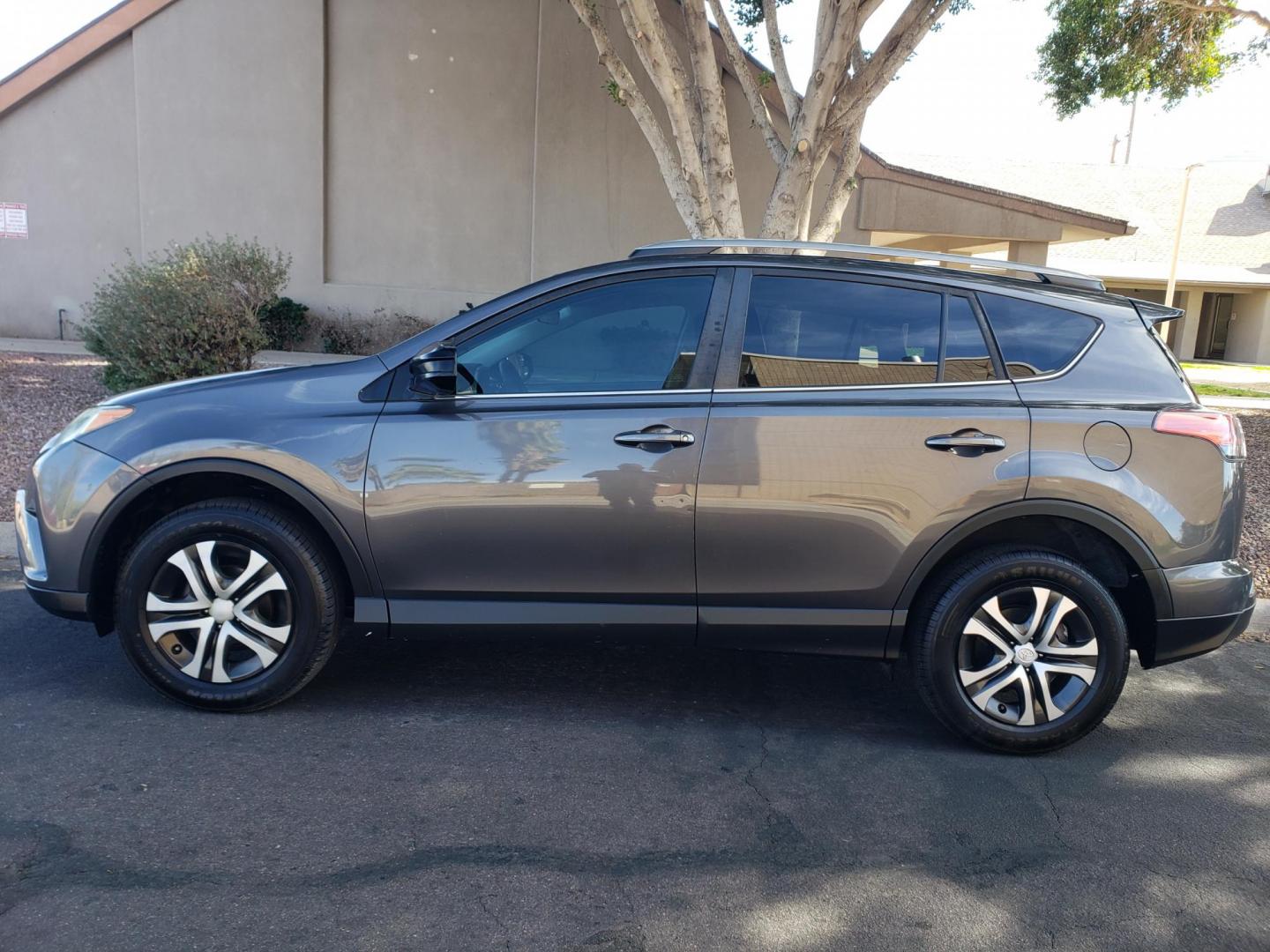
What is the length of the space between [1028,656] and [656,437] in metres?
1.67

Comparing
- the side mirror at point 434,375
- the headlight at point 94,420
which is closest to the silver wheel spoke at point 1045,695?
the side mirror at point 434,375

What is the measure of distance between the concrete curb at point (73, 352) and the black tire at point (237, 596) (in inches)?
386

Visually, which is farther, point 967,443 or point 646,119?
point 646,119

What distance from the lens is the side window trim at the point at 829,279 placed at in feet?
12.6

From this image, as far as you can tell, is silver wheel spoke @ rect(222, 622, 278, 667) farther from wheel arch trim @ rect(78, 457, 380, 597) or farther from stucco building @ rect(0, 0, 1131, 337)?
stucco building @ rect(0, 0, 1131, 337)

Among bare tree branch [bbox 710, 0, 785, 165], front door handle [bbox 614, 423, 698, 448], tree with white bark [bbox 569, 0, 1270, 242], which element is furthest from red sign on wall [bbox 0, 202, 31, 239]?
front door handle [bbox 614, 423, 698, 448]

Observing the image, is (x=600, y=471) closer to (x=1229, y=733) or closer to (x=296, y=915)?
(x=296, y=915)

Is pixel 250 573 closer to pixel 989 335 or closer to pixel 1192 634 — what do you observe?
pixel 989 335

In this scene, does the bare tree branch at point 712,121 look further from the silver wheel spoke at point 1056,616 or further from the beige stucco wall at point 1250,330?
the beige stucco wall at point 1250,330

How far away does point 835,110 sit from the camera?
9.44 m

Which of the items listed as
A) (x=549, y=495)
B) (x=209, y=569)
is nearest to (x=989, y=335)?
(x=549, y=495)

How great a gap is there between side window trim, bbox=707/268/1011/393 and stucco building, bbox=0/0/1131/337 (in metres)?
11.9

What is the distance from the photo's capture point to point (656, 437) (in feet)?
12.3

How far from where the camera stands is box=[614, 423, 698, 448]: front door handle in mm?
3736
